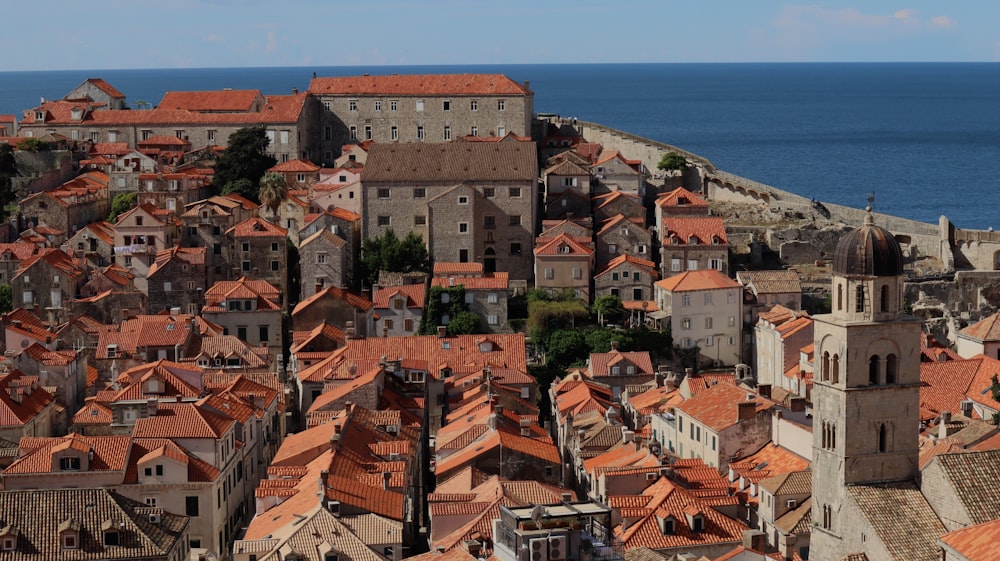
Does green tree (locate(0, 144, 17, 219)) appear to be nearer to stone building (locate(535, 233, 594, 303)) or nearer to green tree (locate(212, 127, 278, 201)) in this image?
green tree (locate(212, 127, 278, 201))

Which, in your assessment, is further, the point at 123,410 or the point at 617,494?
the point at 123,410

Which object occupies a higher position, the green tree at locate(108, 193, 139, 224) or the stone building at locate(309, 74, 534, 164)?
the stone building at locate(309, 74, 534, 164)

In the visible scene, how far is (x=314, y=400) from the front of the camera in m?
62.6

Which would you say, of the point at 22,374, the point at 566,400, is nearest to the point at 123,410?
the point at 22,374

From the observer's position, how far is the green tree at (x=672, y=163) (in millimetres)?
96688

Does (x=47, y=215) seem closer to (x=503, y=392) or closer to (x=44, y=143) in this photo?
(x=44, y=143)

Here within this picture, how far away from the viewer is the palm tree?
8356 centimetres

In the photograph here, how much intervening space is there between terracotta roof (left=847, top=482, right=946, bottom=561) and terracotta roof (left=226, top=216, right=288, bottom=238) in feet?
141

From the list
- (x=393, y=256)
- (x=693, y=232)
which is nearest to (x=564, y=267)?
(x=693, y=232)

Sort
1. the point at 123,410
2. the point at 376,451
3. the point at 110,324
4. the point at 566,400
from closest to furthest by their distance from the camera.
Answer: the point at 376,451 → the point at 123,410 → the point at 566,400 → the point at 110,324

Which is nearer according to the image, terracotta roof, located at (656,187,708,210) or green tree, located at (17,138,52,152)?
terracotta roof, located at (656,187,708,210)

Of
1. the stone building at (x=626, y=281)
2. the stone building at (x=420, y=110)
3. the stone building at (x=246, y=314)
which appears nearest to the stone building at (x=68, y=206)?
the stone building at (x=420, y=110)

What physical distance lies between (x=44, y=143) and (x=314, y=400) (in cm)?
3795

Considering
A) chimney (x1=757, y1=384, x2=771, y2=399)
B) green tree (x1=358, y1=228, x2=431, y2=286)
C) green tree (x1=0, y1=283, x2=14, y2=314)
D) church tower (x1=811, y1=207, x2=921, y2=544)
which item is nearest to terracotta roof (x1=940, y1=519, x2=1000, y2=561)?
church tower (x1=811, y1=207, x2=921, y2=544)
